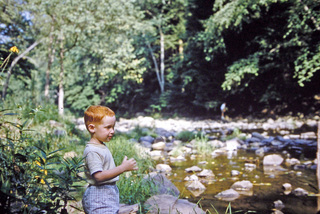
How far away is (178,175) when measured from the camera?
16.9 feet

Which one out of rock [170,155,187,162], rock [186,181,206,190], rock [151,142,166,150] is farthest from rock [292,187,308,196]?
rock [151,142,166,150]

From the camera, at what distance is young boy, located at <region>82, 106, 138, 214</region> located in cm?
180

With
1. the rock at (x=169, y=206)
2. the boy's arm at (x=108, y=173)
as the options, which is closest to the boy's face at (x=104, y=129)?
the boy's arm at (x=108, y=173)

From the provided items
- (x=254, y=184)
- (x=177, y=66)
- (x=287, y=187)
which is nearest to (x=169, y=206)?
(x=254, y=184)

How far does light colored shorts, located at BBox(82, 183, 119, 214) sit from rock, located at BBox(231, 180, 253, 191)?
3.01m

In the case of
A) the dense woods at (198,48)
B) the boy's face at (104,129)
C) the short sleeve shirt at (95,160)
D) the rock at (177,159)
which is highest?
the dense woods at (198,48)

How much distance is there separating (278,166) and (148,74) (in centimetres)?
2136

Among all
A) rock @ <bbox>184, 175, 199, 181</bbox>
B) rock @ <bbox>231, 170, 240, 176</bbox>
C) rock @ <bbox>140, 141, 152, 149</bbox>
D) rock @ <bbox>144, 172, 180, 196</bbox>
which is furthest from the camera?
rock @ <bbox>140, 141, 152, 149</bbox>

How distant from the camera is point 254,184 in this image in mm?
4578

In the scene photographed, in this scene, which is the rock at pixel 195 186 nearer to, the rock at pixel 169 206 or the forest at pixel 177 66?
the forest at pixel 177 66

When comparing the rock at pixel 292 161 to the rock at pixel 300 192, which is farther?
the rock at pixel 292 161

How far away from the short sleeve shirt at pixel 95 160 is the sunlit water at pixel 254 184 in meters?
1.53

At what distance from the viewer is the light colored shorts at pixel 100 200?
1.86 metres

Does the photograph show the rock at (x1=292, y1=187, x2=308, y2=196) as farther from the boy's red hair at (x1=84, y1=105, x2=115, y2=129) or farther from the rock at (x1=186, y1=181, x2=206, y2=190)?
the boy's red hair at (x1=84, y1=105, x2=115, y2=129)
